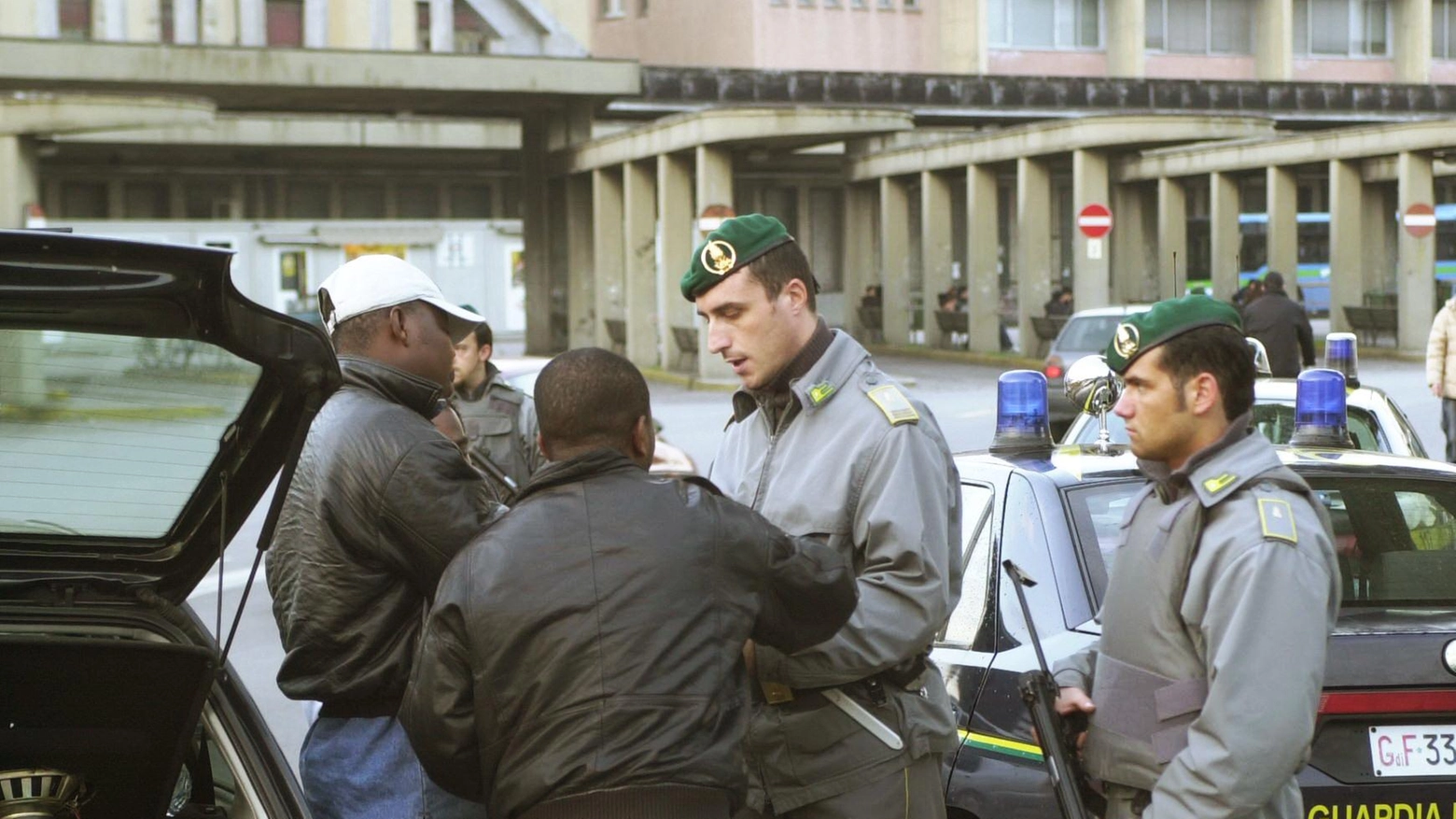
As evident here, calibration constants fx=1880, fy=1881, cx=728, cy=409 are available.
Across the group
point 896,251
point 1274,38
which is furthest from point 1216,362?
point 1274,38

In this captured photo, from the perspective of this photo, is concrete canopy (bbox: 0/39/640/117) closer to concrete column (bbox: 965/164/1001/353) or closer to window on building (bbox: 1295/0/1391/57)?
concrete column (bbox: 965/164/1001/353)

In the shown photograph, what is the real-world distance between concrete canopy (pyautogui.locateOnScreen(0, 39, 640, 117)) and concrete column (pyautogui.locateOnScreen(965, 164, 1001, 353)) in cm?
723

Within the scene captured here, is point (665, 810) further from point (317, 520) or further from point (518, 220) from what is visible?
point (518, 220)

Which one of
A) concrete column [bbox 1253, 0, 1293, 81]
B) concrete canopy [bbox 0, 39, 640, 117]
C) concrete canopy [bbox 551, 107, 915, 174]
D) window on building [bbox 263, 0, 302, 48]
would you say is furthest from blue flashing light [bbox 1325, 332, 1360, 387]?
concrete column [bbox 1253, 0, 1293, 81]

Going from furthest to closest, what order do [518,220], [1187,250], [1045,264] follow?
[518,220] < [1187,250] < [1045,264]

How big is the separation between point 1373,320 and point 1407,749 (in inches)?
1324

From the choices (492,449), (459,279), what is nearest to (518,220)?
(459,279)

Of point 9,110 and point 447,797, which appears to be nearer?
point 447,797

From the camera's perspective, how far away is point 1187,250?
4866 centimetres

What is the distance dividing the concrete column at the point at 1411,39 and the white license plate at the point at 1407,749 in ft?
204

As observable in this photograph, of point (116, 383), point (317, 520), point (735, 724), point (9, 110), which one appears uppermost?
point (9, 110)

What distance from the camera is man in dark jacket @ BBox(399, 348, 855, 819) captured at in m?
2.97

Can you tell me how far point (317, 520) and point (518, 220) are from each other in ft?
166

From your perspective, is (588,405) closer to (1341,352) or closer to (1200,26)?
(1341,352)
